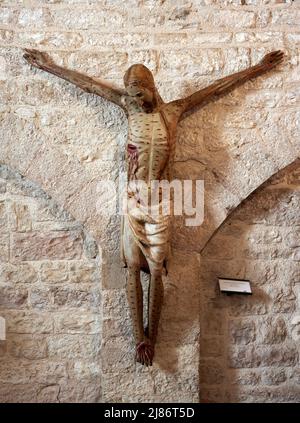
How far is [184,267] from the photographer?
93.0 inches

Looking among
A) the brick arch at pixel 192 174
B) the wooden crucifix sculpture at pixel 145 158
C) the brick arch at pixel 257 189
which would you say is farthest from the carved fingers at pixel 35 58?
the brick arch at pixel 257 189

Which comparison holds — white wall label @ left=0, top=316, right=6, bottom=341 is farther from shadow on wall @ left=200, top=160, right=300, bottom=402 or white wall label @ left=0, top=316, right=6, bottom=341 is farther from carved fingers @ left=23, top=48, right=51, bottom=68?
carved fingers @ left=23, top=48, right=51, bottom=68

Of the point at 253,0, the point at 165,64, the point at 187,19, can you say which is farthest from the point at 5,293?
the point at 253,0

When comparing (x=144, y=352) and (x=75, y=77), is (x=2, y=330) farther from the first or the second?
(x=75, y=77)

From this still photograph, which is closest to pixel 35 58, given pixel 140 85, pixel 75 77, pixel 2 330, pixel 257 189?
pixel 75 77

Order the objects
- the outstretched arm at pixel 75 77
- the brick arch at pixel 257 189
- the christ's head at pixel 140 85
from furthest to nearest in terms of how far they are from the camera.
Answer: the brick arch at pixel 257 189 → the outstretched arm at pixel 75 77 → the christ's head at pixel 140 85

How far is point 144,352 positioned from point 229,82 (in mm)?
1448

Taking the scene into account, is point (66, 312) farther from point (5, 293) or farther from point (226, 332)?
point (226, 332)

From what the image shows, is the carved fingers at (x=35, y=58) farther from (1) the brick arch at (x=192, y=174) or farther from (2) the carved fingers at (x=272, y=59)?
(2) the carved fingers at (x=272, y=59)

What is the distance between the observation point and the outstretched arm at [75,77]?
7.47 ft

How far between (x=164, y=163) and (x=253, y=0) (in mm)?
1032

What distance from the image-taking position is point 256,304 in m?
2.50

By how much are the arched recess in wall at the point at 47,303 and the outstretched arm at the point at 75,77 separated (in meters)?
0.59

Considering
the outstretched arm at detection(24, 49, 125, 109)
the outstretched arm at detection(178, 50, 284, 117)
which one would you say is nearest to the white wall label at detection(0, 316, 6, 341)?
the outstretched arm at detection(24, 49, 125, 109)
